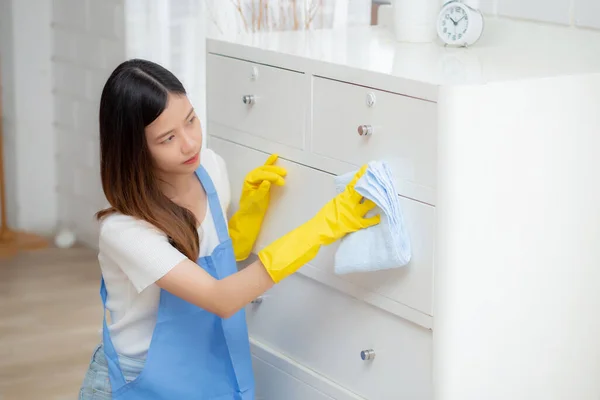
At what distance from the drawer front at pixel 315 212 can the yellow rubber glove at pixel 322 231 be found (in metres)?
0.07

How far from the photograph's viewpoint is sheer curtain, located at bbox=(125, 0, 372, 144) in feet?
8.18

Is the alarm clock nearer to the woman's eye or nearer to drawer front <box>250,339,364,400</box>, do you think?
the woman's eye

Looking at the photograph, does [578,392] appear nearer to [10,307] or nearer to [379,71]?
[379,71]

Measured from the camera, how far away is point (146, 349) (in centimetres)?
156

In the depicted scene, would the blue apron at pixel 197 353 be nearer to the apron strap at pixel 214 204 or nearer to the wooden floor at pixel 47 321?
the apron strap at pixel 214 204

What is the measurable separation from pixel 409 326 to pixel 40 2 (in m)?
2.28

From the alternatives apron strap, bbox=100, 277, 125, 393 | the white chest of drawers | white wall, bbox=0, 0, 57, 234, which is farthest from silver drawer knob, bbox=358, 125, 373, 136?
white wall, bbox=0, 0, 57, 234

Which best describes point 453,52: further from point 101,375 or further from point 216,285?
point 101,375

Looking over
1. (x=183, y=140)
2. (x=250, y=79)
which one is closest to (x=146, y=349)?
(x=183, y=140)

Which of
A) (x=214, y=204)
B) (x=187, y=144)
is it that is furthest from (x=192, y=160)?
(x=214, y=204)

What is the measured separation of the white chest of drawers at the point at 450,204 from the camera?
1.32m

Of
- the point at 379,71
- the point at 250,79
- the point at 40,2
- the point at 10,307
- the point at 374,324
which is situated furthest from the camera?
the point at 40,2

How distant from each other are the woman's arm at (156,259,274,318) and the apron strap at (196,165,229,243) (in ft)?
0.53

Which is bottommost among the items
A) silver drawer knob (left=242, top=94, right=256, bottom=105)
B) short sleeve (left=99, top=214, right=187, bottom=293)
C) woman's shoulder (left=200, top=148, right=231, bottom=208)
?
short sleeve (left=99, top=214, right=187, bottom=293)
